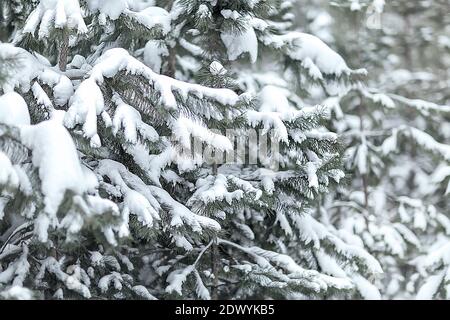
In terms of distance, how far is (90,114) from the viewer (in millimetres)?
4453

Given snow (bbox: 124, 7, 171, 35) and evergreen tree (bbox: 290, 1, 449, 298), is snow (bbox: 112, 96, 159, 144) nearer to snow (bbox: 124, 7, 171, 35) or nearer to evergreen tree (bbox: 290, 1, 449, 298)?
snow (bbox: 124, 7, 171, 35)

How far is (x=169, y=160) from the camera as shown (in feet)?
17.4

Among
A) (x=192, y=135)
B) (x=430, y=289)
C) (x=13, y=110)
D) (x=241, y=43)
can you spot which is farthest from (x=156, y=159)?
(x=430, y=289)

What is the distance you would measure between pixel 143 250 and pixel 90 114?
261 centimetres

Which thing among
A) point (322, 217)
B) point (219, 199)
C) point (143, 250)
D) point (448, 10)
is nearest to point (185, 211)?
point (219, 199)

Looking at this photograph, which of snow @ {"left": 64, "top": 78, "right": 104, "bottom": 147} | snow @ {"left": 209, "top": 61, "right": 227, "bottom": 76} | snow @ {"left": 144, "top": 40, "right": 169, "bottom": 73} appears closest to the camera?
snow @ {"left": 64, "top": 78, "right": 104, "bottom": 147}

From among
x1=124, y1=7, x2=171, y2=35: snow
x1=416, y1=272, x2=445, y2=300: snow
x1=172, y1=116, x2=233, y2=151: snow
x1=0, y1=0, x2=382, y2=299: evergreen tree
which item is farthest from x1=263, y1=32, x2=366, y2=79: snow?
x1=416, y1=272, x2=445, y2=300: snow

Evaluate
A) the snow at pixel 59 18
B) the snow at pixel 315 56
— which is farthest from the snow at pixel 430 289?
the snow at pixel 59 18

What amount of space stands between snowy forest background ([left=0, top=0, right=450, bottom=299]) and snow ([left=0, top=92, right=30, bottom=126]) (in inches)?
0.5

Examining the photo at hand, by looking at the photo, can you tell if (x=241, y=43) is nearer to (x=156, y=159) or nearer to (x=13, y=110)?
(x=156, y=159)

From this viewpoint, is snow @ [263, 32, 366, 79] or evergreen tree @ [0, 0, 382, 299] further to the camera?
snow @ [263, 32, 366, 79]

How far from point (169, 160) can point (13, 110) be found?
5.01 ft

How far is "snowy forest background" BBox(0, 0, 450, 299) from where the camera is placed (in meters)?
4.22
